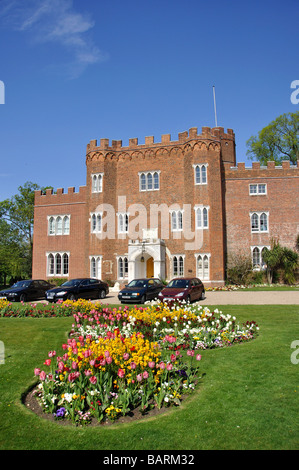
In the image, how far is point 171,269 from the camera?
29469 millimetres

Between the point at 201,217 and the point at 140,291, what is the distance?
12.7 meters

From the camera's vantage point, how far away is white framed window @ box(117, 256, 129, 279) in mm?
30359

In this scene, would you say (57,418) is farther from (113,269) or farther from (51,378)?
(113,269)

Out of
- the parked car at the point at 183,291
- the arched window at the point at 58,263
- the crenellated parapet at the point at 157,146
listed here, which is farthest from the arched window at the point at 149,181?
the parked car at the point at 183,291

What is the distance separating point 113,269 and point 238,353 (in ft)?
76.0

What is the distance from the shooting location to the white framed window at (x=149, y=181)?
3103cm

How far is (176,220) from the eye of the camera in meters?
29.8

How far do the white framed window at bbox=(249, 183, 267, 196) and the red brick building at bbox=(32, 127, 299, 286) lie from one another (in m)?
0.09

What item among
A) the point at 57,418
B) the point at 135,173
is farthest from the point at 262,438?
the point at 135,173

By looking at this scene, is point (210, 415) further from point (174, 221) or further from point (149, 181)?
point (149, 181)

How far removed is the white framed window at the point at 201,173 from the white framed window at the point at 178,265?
6585mm

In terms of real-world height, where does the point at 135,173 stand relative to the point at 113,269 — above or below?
above
